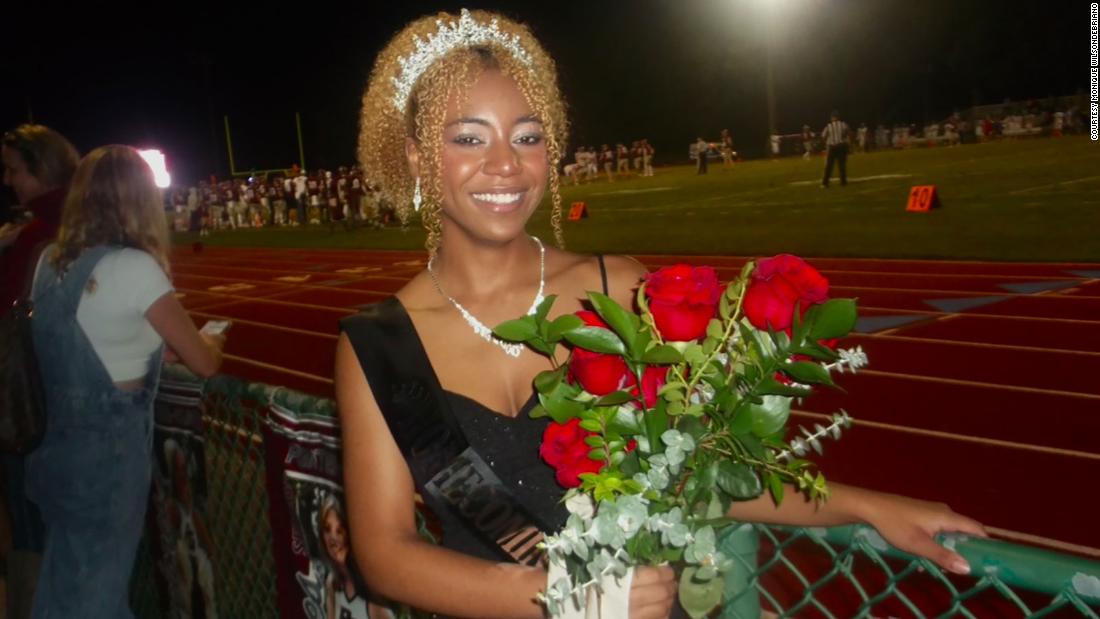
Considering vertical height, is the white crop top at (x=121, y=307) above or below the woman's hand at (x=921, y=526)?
above

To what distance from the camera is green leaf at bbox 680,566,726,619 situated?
112cm

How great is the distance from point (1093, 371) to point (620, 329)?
6285 millimetres

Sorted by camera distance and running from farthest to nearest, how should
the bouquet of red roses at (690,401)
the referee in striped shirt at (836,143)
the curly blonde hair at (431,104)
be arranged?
the referee in striped shirt at (836,143), the curly blonde hair at (431,104), the bouquet of red roses at (690,401)

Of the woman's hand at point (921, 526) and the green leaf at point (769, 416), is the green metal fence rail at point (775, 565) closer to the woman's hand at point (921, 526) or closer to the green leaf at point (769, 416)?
the woman's hand at point (921, 526)

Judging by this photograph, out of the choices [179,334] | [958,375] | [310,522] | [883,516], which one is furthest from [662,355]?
[958,375]

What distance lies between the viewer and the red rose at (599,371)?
117cm

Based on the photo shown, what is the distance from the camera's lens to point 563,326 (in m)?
1.20

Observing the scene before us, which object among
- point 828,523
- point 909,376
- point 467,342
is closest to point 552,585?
point 828,523

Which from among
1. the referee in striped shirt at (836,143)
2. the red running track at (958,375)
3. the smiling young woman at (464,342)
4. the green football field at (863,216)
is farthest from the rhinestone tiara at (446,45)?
the referee in striped shirt at (836,143)

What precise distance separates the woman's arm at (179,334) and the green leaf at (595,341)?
202 centimetres

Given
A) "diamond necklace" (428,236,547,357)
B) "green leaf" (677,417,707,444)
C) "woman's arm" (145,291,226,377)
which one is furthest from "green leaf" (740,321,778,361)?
"woman's arm" (145,291,226,377)

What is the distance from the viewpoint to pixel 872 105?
47.3 meters

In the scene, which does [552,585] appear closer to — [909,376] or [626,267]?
[626,267]

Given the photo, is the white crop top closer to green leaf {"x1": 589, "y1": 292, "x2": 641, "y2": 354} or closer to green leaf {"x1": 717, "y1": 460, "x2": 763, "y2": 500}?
green leaf {"x1": 589, "y1": 292, "x2": 641, "y2": 354}
